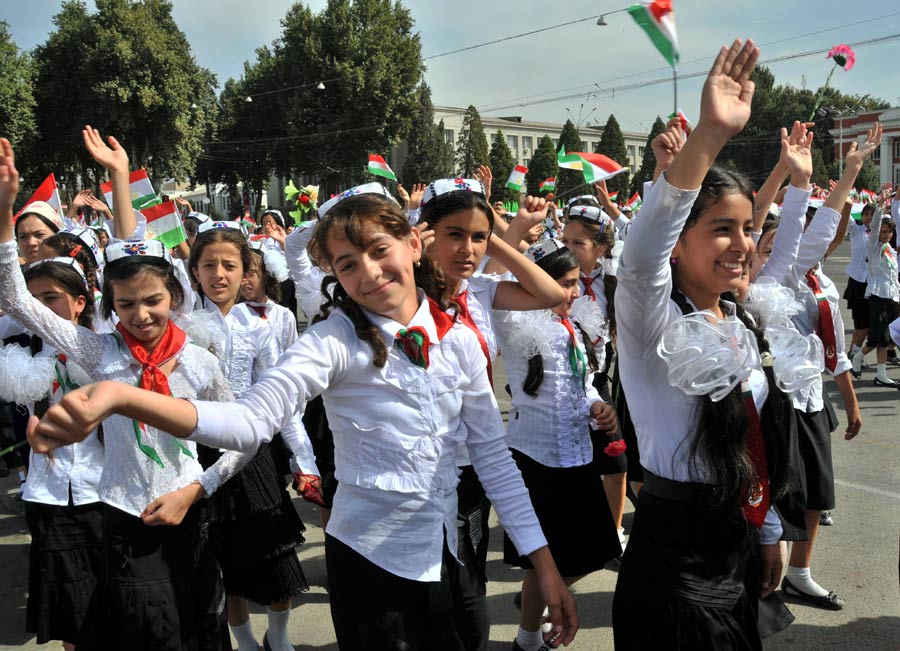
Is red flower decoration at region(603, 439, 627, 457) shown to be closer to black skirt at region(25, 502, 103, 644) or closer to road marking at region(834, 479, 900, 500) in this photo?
black skirt at region(25, 502, 103, 644)

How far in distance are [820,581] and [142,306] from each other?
361 cm

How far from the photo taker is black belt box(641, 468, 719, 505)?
208cm

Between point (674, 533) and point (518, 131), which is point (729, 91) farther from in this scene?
point (518, 131)

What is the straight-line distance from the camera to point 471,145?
6594 cm

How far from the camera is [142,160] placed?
37.9 meters

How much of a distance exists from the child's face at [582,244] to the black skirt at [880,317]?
546 cm

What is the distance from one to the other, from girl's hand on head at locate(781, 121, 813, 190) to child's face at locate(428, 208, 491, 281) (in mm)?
1381

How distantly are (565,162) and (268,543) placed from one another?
404 cm

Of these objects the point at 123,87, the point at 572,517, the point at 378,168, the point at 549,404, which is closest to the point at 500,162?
the point at 123,87

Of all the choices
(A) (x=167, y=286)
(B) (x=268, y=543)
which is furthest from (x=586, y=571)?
(A) (x=167, y=286)

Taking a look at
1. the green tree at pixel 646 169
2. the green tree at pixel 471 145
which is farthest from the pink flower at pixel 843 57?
the green tree at pixel 471 145

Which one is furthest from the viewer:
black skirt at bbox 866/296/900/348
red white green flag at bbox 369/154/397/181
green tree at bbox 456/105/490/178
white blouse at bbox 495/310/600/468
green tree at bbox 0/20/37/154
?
green tree at bbox 456/105/490/178

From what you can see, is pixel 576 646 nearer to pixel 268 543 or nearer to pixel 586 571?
pixel 586 571

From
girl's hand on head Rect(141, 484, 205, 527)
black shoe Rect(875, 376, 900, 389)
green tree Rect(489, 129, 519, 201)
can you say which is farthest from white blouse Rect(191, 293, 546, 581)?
green tree Rect(489, 129, 519, 201)
